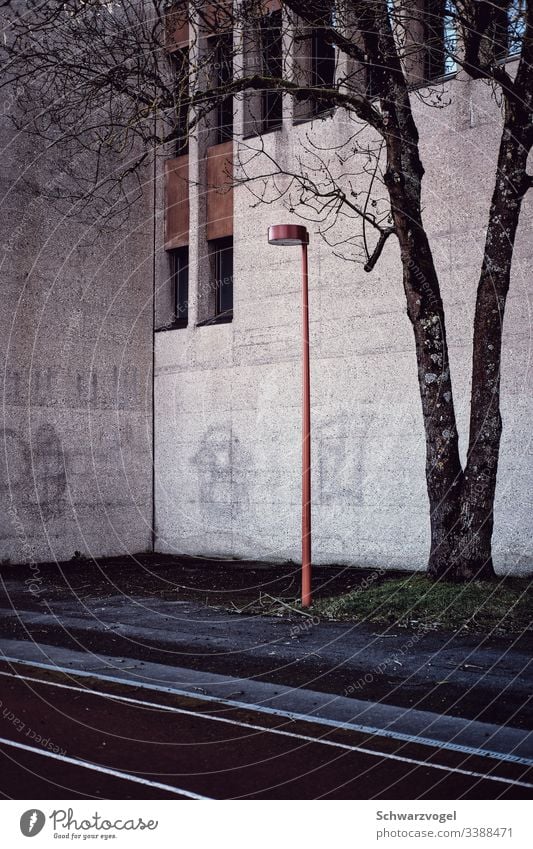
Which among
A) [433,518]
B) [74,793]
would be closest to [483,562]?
[433,518]

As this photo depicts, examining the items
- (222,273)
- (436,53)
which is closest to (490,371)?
(436,53)

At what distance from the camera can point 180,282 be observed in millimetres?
22031

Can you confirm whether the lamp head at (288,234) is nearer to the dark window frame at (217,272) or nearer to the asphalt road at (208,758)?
the asphalt road at (208,758)

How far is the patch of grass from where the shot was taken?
11109 mm

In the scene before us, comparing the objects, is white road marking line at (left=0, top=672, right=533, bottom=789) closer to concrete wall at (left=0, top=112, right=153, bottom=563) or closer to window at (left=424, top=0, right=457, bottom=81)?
concrete wall at (left=0, top=112, right=153, bottom=563)

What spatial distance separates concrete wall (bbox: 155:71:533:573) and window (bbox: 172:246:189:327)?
90 centimetres

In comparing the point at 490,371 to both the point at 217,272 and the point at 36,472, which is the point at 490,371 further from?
the point at 36,472

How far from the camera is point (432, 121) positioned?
1686 cm

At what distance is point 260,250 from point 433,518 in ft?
28.0

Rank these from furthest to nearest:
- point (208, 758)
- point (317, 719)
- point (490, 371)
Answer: point (490, 371) < point (317, 719) < point (208, 758)

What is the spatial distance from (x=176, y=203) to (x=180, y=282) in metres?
1.74

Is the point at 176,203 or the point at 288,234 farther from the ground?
the point at 176,203

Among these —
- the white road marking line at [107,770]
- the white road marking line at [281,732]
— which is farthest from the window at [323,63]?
the white road marking line at [107,770]

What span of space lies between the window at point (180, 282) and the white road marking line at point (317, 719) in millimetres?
13164
